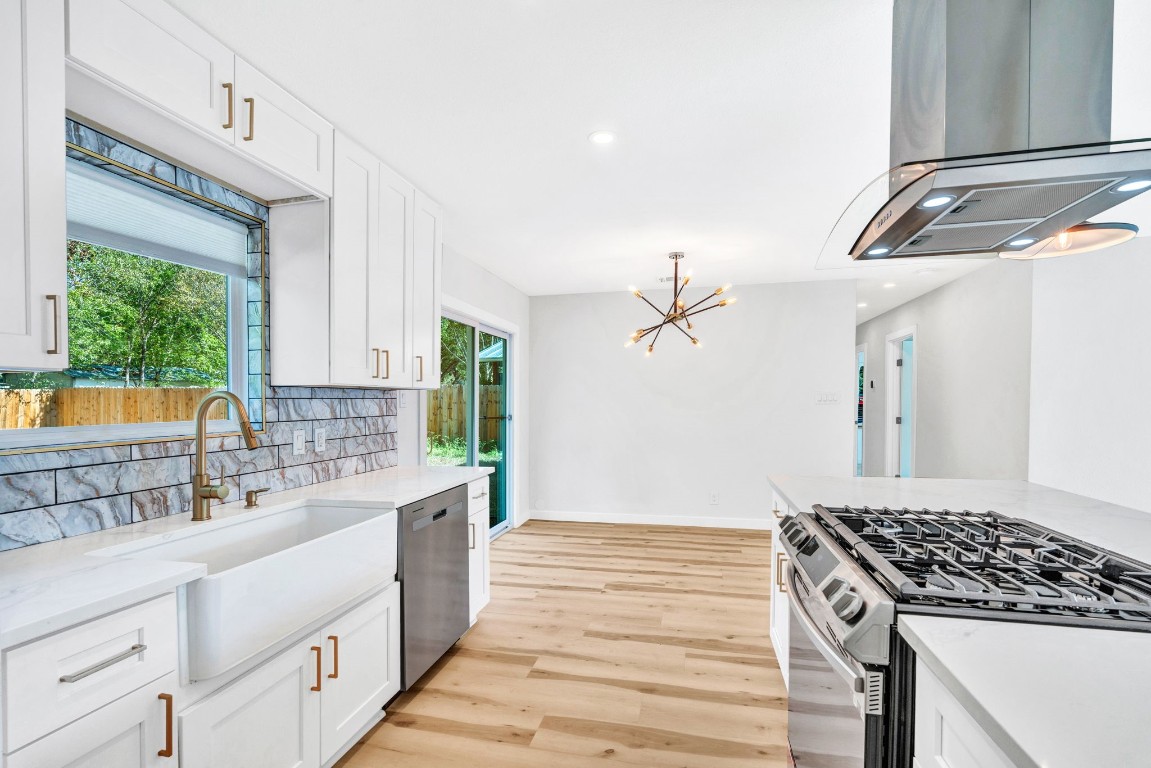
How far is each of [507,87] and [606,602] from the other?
2931 mm

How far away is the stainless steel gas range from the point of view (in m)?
1.02

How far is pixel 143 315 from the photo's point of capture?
1907 millimetres

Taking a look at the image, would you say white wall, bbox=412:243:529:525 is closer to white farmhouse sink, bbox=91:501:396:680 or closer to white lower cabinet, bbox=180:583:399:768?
white farmhouse sink, bbox=91:501:396:680

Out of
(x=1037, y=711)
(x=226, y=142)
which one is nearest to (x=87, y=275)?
(x=226, y=142)

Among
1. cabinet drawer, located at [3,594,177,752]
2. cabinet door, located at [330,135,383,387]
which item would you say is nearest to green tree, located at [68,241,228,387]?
cabinet door, located at [330,135,383,387]

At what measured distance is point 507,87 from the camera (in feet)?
6.55

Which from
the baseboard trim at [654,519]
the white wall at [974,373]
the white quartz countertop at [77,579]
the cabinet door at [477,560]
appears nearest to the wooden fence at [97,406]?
the white quartz countertop at [77,579]

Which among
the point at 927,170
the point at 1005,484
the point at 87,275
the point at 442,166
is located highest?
the point at 442,166

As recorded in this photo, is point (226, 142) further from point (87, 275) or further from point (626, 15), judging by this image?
point (626, 15)

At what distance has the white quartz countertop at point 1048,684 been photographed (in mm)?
642

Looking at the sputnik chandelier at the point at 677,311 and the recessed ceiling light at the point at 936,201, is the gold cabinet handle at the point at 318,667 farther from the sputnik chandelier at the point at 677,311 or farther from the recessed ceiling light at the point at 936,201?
the sputnik chandelier at the point at 677,311

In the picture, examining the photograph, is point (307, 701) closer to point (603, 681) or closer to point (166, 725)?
point (166, 725)

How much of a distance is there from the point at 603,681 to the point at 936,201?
2304 millimetres

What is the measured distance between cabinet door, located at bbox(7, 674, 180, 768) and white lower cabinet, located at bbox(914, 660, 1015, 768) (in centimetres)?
155
